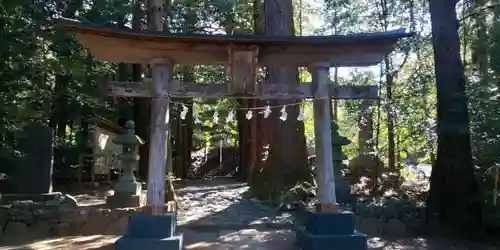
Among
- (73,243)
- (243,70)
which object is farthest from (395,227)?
(73,243)

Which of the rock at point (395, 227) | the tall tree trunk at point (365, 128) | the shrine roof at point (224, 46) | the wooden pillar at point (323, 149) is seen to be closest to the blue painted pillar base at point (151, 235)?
the wooden pillar at point (323, 149)

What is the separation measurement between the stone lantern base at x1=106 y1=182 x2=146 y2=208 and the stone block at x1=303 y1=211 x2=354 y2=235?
451 cm

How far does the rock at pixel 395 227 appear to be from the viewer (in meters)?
7.93

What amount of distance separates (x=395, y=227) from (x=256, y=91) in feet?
13.3

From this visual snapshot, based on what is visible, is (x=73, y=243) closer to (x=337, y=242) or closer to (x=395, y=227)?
(x=337, y=242)

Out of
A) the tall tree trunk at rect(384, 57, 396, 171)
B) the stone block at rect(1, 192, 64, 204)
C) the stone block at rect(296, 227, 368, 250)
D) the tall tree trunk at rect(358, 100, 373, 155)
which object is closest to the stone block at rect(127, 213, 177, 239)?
the stone block at rect(296, 227, 368, 250)

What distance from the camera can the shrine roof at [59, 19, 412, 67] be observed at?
5.62m

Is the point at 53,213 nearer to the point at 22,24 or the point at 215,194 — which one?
the point at 22,24

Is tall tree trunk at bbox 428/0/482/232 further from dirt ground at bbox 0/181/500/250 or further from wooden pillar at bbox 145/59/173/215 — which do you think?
wooden pillar at bbox 145/59/173/215

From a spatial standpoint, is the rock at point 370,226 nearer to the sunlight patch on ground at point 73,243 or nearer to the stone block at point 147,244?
the stone block at point 147,244

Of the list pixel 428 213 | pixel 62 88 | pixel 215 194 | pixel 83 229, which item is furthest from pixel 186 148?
pixel 428 213

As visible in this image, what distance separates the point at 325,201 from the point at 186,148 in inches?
587

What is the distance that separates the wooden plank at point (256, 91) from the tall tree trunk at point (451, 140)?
2.22 meters

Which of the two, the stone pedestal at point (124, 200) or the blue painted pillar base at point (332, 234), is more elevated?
the stone pedestal at point (124, 200)
